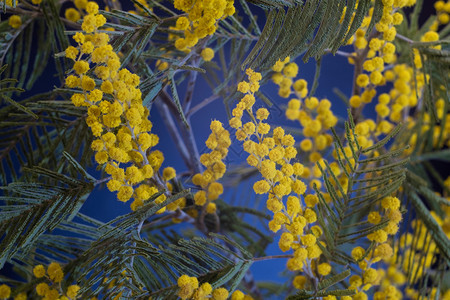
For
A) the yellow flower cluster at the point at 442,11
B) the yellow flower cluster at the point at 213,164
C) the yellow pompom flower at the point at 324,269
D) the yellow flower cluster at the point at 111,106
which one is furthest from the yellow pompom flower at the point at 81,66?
the yellow flower cluster at the point at 442,11

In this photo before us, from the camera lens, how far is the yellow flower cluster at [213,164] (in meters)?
0.40

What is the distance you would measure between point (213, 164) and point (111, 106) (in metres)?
0.12

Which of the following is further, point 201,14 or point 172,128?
point 172,128

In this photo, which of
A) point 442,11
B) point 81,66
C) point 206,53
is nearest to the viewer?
point 81,66

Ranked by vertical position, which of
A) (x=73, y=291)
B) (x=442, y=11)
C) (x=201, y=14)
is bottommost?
(x=73, y=291)

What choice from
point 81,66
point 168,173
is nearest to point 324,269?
point 168,173

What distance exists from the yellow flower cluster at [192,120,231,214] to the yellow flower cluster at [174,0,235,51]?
8 centimetres

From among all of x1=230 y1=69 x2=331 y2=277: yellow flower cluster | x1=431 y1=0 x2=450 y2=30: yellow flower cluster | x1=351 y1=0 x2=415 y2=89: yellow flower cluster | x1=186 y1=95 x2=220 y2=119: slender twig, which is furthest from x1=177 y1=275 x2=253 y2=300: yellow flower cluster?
x1=431 y1=0 x2=450 y2=30: yellow flower cluster

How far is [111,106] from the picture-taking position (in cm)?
36

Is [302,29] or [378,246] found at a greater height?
[302,29]

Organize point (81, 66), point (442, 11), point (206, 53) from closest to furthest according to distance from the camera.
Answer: point (81, 66)
point (206, 53)
point (442, 11)

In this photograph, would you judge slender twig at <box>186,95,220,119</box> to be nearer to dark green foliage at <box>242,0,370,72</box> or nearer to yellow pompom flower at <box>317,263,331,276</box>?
dark green foliage at <box>242,0,370,72</box>

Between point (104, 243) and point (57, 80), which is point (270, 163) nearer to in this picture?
point (104, 243)

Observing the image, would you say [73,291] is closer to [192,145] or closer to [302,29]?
[192,145]
